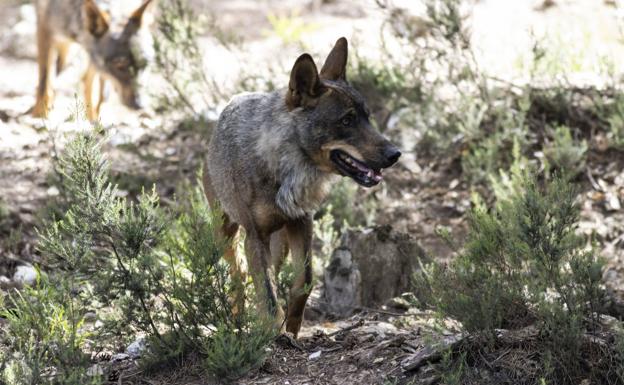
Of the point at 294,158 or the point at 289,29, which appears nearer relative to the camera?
→ the point at 294,158

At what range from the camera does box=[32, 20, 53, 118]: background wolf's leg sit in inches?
476

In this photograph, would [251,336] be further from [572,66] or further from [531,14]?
[531,14]

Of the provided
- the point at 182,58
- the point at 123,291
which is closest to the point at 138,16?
the point at 182,58

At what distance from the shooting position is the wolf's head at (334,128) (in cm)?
560

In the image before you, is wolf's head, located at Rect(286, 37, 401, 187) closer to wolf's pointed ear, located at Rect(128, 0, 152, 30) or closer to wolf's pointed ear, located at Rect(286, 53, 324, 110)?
wolf's pointed ear, located at Rect(286, 53, 324, 110)

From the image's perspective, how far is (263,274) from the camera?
19.0 ft

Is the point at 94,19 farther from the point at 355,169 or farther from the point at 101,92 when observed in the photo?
the point at 355,169

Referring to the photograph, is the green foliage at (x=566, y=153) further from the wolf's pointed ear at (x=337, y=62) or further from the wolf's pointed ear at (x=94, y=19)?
the wolf's pointed ear at (x=94, y=19)

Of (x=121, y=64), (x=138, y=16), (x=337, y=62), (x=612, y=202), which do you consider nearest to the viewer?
(x=337, y=62)

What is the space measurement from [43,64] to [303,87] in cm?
760

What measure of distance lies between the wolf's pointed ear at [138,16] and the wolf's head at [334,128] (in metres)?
7.22

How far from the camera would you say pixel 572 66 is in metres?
10.3

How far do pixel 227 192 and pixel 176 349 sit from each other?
128cm

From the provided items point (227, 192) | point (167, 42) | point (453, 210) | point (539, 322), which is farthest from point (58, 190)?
point (539, 322)
